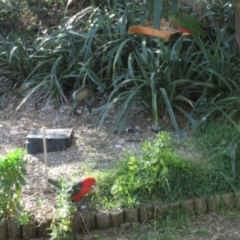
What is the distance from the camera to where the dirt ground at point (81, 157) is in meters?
4.12

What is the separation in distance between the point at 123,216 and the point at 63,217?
18.5 inches

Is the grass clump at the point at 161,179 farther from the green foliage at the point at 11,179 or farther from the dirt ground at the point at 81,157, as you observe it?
the green foliage at the point at 11,179

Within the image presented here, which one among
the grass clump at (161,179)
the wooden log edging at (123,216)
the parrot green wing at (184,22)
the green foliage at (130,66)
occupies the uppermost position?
the parrot green wing at (184,22)

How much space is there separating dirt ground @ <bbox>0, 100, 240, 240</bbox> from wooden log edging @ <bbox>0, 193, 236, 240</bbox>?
0.15 feet

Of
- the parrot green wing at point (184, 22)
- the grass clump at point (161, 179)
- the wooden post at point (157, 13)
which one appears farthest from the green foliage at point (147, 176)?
the parrot green wing at point (184, 22)

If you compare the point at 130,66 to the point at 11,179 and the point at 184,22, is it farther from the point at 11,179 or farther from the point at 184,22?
the point at 11,179

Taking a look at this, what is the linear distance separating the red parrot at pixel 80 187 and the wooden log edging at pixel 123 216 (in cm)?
11

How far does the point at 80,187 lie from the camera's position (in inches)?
159

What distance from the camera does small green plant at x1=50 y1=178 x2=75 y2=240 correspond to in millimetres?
3844

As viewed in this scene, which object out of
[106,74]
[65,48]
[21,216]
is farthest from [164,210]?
[65,48]

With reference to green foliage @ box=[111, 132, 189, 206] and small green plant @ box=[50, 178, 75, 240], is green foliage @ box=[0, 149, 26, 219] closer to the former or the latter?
small green plant @ box=[50, 178, 75, 240]

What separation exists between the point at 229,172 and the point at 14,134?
2.00m

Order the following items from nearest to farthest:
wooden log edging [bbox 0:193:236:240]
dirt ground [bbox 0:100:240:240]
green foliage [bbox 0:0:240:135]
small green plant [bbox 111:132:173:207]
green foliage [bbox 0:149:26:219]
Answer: green foliage [bbox 0:149:26:219], wooden log edging [bbox 0:193:236:240], dirt ground [bbox 0:100:240:240], small green plant [bbox 111:132:173:207], green foliage [bbox 0:0:240:135]

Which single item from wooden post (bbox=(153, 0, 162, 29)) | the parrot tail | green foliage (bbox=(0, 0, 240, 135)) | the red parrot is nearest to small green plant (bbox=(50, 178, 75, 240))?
the red parrot
